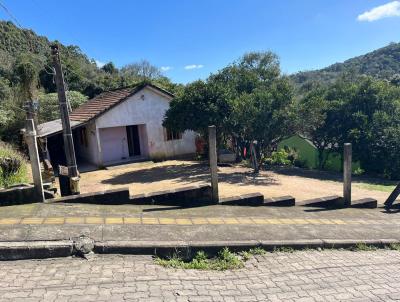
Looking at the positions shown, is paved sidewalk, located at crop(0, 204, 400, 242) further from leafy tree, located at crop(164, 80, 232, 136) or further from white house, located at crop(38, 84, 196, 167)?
white house, located at crop(38, 84, 196, 167)

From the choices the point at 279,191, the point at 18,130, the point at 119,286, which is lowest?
the point at 279,191

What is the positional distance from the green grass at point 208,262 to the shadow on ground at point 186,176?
988 centimetres

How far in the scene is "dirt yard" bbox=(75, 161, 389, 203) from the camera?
45.3ft

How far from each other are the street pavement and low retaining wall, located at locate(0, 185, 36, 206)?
8.36ft

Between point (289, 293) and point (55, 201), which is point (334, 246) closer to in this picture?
point (289, 293)

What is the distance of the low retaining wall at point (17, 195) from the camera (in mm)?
6754

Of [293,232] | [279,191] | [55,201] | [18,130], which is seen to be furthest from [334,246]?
[18,130]

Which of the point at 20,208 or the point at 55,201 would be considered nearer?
the point at 20,208

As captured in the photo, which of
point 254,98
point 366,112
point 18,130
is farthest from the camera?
point 18,130

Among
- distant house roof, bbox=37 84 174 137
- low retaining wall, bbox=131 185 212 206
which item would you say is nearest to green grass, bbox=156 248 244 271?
low retaining wall, bbox=131 185 212 206

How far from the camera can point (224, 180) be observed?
1593 centimetres

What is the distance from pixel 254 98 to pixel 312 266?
1319cm

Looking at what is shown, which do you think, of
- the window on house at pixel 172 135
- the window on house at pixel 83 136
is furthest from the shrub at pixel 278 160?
the window on house at pixel 83 136

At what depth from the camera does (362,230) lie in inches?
274
